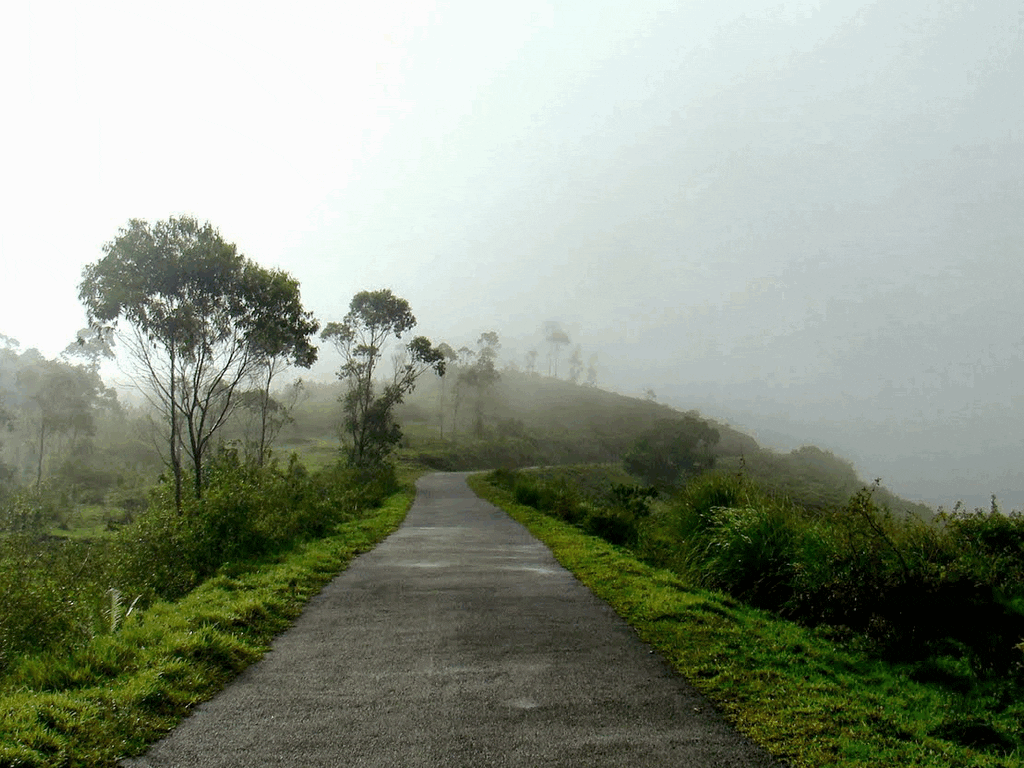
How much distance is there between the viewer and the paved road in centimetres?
431

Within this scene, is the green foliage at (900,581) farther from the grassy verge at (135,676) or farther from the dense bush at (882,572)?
the grassy verge at (135,676)

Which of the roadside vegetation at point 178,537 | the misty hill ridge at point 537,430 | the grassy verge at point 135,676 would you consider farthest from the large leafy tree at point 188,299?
the misty hill ridge at point 537,430

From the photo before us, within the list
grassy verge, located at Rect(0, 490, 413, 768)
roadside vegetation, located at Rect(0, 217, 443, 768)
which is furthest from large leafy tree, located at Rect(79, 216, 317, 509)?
Answer: grassy verge, located at Rect(0, 490, 413, 768)

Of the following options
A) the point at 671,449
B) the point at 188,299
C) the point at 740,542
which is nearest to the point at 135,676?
the point at 740,542

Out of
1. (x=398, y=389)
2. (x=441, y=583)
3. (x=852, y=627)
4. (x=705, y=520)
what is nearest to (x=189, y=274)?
(x=441, y=583)

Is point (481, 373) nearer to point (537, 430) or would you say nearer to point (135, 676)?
point (537, 430)

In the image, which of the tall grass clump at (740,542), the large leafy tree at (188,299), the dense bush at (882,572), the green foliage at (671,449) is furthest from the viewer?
the green foliage at (671,449)

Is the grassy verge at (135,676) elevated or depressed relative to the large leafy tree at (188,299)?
depressed

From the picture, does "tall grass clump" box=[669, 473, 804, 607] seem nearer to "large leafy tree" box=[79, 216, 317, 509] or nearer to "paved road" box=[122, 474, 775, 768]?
"paved road" box=[122, 474, 775, 768]

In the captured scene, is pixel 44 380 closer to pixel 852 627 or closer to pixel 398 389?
pixel 398 389

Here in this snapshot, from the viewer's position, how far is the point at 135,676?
5.61 meters

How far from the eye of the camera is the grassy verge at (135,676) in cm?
436

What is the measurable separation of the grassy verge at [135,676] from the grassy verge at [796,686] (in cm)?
383

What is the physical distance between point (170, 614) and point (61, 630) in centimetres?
109
